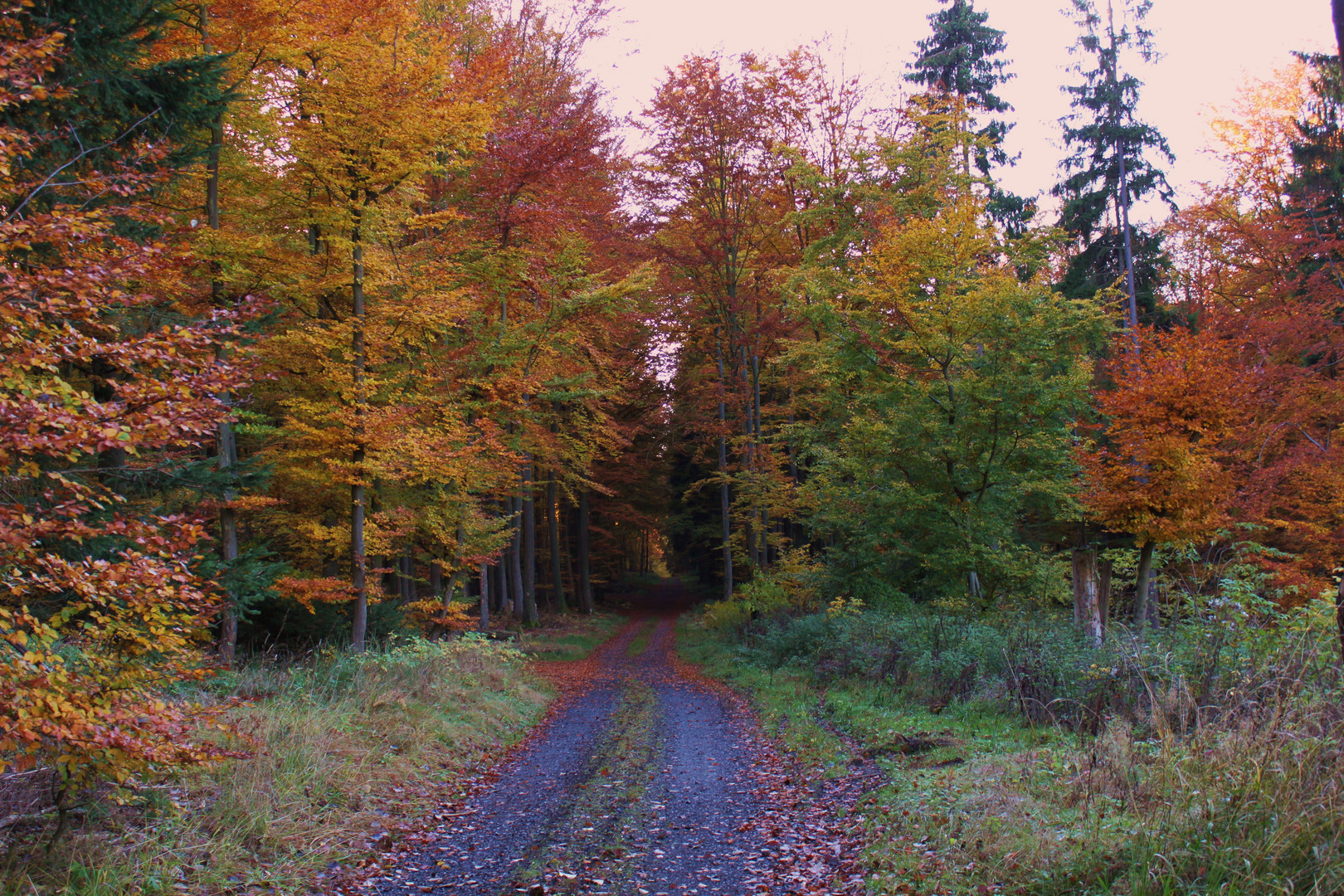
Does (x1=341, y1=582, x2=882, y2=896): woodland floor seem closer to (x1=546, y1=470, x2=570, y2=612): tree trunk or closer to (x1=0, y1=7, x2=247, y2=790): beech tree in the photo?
(x1=0, y1=7, x2=247, y2=790): beech tree

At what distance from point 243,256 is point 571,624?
1658 cm

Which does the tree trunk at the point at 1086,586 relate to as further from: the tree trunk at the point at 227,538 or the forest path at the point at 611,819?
the tree trunk at the point at 227,538

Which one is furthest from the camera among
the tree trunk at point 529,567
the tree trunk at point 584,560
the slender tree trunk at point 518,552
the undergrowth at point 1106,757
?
the tree trunk at point 584,560

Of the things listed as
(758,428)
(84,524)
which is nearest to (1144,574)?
(758,428)

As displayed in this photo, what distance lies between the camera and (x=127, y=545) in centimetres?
758

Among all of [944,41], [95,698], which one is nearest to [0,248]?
[95,698]

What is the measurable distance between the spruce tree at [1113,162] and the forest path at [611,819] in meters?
18.6

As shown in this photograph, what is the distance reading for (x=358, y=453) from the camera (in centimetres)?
1243

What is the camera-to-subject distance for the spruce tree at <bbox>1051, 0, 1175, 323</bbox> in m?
21.2

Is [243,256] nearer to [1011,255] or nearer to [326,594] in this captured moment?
[326,594]

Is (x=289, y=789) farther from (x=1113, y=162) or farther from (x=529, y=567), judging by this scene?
(x=1113, y=162)

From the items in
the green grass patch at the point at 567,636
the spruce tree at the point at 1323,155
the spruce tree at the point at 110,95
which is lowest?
the green grass patch at the point at 567,636

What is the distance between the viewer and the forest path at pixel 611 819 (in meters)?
5.20

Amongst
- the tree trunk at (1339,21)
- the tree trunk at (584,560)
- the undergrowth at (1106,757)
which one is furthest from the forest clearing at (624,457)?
the tree trunk at (1339,21)
